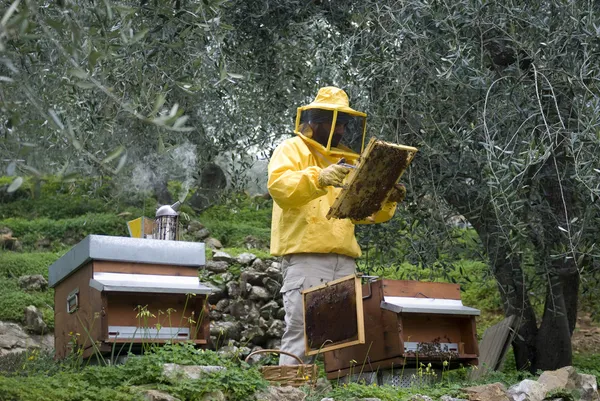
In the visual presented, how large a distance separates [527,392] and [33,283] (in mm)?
5358

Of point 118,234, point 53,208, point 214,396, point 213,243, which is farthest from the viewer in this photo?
point 53,208

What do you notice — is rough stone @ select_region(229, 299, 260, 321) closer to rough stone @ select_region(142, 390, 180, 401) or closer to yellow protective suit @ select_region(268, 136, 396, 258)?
yellow protective suit @ select_region(268, 136, 396, 258)

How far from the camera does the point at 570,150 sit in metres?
4.79

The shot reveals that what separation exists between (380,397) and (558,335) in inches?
99.9

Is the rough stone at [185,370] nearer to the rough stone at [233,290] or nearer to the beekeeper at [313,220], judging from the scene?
the beekeeper at [313,220]

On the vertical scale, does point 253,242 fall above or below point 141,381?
above

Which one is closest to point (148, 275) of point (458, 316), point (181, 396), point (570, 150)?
point (181, 396)

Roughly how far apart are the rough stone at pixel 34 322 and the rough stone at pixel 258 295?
6.06ft

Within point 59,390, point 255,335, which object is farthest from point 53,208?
point 59,390

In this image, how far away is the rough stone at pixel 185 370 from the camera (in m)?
4.20

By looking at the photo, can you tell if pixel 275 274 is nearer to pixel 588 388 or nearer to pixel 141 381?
pixel 588 388

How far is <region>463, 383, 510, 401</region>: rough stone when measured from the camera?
4723 millimetres

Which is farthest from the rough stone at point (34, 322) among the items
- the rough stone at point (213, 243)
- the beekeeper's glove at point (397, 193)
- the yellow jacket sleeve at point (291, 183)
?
the beekeeper's glove at point (397, 193)

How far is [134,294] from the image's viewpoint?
4930mm
